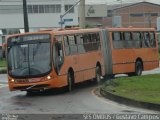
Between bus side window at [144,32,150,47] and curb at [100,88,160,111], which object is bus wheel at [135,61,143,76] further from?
curb at [100,88,160,111]

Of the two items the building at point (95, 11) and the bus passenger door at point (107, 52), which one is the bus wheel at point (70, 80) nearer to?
the bus passenger door at point (107, 52)

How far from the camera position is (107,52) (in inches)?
1145

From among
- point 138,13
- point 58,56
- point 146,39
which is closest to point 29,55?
point 58,56

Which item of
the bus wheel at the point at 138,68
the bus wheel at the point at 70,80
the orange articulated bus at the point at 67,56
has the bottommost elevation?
the bus wheel at the point at 138,68

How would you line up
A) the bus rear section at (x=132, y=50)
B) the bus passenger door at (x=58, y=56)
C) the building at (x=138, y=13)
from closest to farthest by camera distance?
1. the bus passenger door at (x=58, y=56)
2. the bus rear section at (x=132, y=50)
3. the building at (x=138, y=13)

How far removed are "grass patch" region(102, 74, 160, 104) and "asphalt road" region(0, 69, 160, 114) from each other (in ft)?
2.01

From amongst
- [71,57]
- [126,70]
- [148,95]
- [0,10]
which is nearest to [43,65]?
[71,57]

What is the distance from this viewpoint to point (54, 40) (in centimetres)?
2244

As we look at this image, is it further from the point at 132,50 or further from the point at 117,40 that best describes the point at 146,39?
the point at 117,40

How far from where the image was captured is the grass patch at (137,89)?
17.7 m

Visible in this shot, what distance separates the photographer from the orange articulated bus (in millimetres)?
22062

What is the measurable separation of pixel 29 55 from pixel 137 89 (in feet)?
14.5

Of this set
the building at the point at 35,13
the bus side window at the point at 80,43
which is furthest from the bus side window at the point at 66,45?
the building at the point at 35,13

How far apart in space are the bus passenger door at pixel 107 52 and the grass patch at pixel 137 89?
4360 mm
